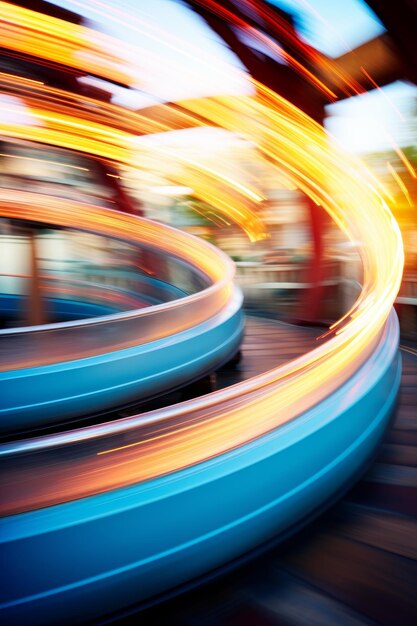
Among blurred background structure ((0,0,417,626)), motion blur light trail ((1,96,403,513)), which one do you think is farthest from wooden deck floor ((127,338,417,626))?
motion blur light trail ((1,96,403,513))

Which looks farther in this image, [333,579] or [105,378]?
[105,378]

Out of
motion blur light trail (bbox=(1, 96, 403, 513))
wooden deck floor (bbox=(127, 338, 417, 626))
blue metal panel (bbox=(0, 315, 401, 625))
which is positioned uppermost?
motion blur light trail (bbox=(1, 96, 403, 513))

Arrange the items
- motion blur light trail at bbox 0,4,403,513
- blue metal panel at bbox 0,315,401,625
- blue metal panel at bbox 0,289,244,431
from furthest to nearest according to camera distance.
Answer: blue metal panel at bbox 0,289,244,431 < motion blur light trail at bbox 0,4,403,513 < blue metal panel at bbox 0,315,401,625

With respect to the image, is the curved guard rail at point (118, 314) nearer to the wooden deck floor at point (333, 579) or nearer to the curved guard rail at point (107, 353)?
the curved guard rail at point (107, 353)

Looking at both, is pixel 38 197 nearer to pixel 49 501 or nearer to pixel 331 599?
pixel 49 501

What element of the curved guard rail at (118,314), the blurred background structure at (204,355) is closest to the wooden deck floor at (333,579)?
the blurred background structure at (204,355)

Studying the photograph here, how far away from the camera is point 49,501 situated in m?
1.36

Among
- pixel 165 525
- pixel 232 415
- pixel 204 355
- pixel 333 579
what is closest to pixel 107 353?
pixel 204 355

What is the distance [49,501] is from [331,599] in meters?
0.92

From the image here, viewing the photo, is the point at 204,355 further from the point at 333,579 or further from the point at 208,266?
the point at 333,579

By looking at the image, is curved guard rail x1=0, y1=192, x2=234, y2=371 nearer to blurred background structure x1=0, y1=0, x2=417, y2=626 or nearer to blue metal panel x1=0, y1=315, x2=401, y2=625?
blurred background structure x1=0, y1=0, x2=417, y2=626

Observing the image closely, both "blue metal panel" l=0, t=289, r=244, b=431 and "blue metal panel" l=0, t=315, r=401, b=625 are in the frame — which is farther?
"blue metal panel" l=0, t=289, r=244, b=431

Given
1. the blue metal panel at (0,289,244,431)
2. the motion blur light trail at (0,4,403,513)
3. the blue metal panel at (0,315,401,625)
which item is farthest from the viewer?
the blue metal panel at (0,289,244,431)

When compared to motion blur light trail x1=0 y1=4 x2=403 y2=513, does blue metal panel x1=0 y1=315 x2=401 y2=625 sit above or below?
below
